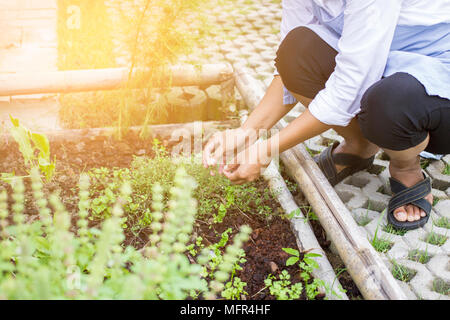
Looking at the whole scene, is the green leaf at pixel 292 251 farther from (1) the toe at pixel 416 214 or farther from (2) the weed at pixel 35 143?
(2) the weed at pixel 35 143

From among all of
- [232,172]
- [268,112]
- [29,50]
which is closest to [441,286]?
[232,172]

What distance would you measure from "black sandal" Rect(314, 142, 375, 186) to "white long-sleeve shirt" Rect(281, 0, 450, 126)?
52cm

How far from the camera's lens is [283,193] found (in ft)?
6.60

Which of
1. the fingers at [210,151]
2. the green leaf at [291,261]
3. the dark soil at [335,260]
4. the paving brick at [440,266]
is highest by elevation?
the fingers at [210,151]

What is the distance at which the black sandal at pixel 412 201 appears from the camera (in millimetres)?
1949

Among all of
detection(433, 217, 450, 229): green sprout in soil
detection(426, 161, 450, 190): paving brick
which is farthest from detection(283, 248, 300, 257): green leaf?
detection(426, 161, 450, 190): paving brick

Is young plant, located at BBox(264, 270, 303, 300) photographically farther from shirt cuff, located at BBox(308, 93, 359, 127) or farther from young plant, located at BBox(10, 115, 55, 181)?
young plant, located at BBox(10, 115, 55, 181)

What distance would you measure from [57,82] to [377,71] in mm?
1639

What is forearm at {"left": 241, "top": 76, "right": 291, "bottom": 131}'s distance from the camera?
2113 mm

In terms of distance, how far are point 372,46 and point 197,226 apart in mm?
998

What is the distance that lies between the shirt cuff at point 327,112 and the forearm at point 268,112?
424 millimetres

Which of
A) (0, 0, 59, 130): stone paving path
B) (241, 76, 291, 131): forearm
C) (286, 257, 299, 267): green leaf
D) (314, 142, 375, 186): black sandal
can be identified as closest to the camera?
(286, 257, 299, 267): green leaf

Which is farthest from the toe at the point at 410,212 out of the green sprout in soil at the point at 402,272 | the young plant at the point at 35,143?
the young plant at the point at 35,143
